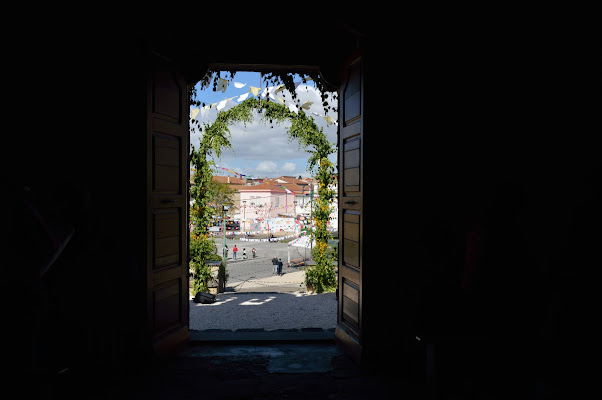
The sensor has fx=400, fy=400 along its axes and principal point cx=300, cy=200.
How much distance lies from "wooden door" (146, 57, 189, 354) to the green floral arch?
3904 mm

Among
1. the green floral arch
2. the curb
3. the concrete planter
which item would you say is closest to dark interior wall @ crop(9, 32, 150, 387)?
the curb

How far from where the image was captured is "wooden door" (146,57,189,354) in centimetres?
270

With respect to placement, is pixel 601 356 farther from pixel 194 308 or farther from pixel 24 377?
pixel 194 308

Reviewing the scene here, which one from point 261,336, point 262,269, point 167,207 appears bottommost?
point 262,269

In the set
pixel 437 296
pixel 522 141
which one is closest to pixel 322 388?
pixel 437 296

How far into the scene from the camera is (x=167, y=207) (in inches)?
112

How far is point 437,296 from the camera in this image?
2027 millimetres

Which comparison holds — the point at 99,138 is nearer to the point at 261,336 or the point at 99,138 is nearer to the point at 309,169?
the point at 261,336

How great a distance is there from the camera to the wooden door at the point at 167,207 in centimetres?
270

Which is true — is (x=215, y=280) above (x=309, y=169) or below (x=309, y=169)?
below

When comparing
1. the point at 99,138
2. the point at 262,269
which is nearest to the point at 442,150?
the point at 99,138

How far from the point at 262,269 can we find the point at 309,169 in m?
18.1

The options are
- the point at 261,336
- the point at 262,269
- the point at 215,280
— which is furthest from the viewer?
the point at 262,269

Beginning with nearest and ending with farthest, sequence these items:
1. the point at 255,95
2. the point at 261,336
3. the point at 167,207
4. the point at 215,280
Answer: the point at 167,207, the point at 261,336, the point at 255,95, the point at 215,280
